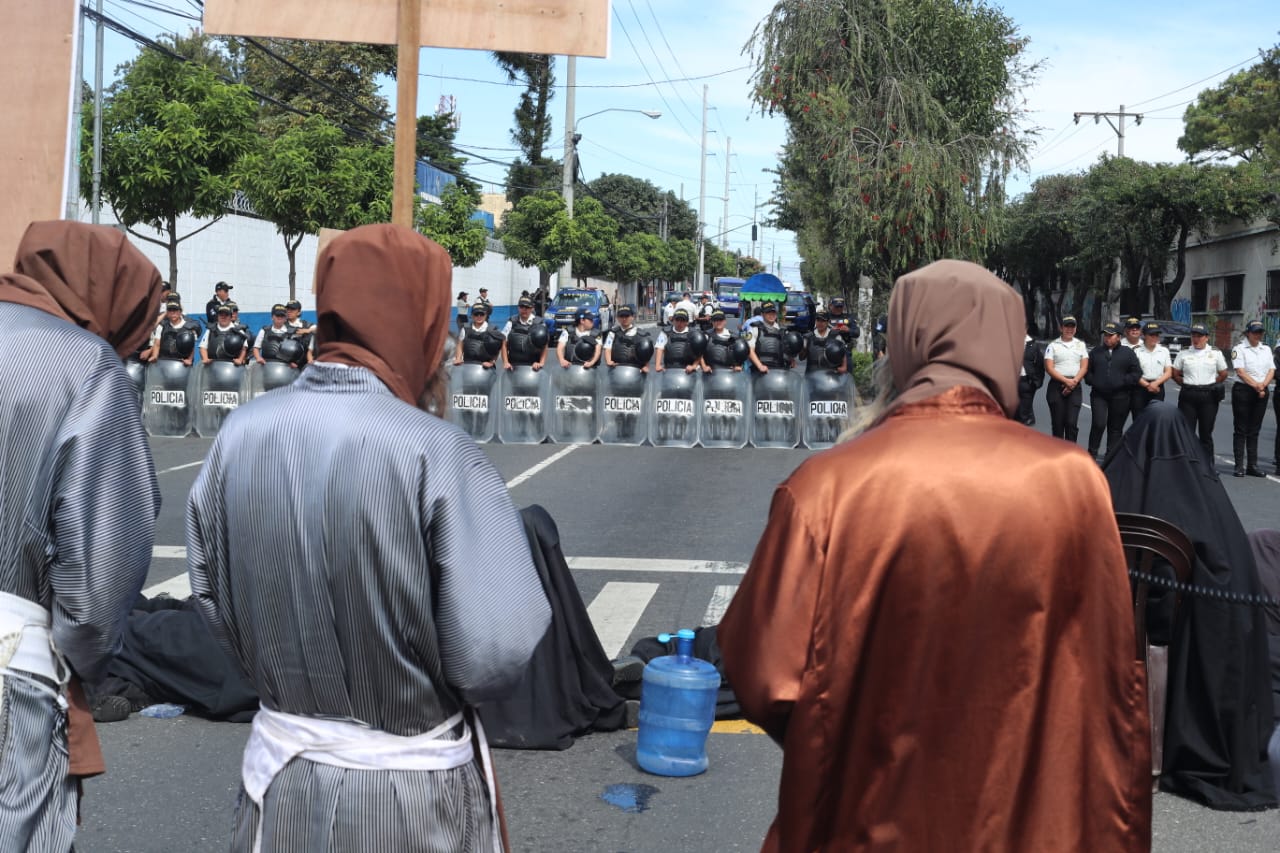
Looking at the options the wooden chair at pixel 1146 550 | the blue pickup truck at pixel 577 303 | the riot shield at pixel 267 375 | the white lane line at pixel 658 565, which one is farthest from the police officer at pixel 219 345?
the blue pickup truck at pixel 577 303

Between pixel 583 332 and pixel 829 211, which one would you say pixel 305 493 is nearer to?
pixel 583 332

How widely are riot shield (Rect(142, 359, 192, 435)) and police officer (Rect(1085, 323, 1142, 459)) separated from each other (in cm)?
1140

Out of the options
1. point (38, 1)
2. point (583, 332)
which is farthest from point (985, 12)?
point (38, 1)

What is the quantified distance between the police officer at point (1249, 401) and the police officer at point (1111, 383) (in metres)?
1.15

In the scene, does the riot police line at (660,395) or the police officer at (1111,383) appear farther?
the riot police line at (660,395)

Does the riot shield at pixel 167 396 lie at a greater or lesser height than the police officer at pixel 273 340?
lesser

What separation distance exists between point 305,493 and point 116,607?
2.09 feet

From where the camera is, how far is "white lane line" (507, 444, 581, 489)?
534 inches

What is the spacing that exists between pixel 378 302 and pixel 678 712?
3.17 m

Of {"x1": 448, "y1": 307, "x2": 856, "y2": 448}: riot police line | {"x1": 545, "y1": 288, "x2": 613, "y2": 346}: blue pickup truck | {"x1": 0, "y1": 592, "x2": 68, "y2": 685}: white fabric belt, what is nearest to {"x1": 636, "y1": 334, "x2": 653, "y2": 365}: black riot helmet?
{"x1": 448, "y1": 307, "x2": 856, "y2": 448}: riot police line

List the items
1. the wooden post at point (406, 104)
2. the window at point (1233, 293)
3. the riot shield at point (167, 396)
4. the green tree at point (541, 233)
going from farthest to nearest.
→ the green tree at point (541, 233), the window at point (1233, 293), the riot shield at point (167, 396), the wooden post at point (406, 104)

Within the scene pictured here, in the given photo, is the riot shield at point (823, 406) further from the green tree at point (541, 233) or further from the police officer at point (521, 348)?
the green tree at point (541, 233)

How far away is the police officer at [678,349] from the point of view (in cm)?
1764

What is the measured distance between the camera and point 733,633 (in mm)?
2322
